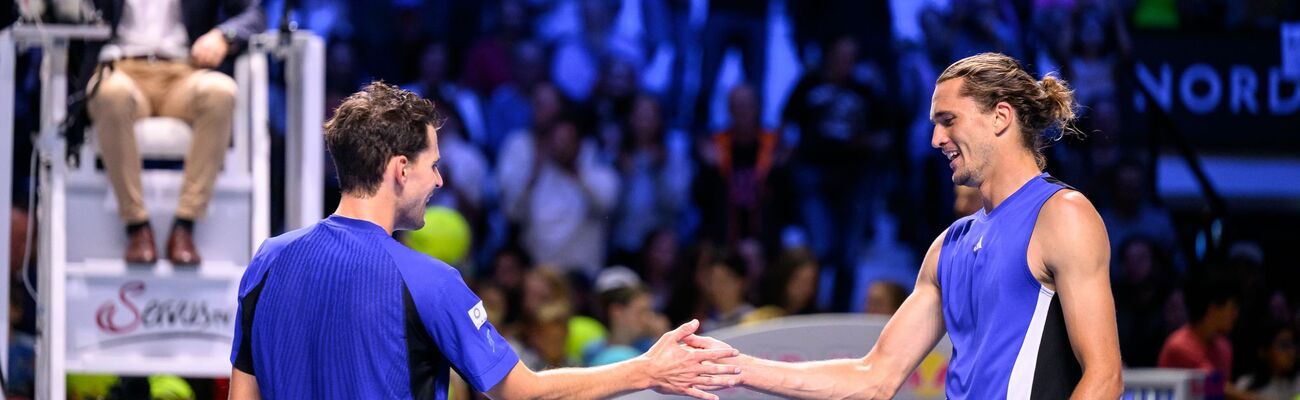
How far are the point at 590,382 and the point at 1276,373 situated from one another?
220 inches

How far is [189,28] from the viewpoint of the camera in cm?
587

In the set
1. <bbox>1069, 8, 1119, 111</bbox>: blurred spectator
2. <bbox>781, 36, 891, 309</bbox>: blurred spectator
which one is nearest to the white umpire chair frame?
<bbox>781, 36, 891, 309</bbox>: blurred spectator

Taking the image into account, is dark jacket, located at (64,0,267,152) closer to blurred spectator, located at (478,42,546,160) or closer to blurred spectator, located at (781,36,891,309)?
blurred spectator, located at (478,42,546,160)

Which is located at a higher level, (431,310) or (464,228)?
(431,310)

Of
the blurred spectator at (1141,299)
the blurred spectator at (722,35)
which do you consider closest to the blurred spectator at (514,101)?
the blurred spectator at (722,35)

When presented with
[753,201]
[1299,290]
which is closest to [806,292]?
[753,201]

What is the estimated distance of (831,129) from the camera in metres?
8.91

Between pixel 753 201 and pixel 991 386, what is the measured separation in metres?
5.45

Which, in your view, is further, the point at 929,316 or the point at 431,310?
the point at 929,316

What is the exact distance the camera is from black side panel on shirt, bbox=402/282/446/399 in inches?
127

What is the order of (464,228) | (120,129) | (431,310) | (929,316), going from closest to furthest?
(431,310) → (929,316) → (120,129) → (464,228)

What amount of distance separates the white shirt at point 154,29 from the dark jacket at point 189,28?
4 cm

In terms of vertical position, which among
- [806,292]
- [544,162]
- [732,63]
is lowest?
[806,292]

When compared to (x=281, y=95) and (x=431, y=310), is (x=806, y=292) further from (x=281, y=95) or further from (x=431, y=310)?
(x=431, y=310)
